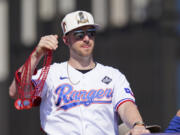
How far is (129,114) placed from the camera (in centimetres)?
449

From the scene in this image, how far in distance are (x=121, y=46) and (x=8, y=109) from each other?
638 cm

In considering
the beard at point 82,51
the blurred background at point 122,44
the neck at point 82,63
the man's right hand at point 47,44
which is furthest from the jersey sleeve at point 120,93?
the blurred background at point 122,44

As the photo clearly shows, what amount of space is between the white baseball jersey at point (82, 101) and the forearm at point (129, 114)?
0.06 meters

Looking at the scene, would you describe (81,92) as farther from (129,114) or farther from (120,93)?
(129,114)

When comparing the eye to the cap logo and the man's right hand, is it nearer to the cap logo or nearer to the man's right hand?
the cap logo

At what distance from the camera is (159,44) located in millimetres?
17188

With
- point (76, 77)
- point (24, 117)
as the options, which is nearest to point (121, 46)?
point (24, 117)

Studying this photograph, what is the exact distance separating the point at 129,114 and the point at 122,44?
46.4ft

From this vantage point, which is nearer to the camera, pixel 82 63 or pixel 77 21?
pixel 77 21

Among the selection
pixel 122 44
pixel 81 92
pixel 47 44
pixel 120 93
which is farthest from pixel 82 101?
pixel 122 44

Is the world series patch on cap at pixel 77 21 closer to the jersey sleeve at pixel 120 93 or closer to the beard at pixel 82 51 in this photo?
the beard at pixel 82 51

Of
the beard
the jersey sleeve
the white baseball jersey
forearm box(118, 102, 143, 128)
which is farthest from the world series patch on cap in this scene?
forearm box(118, 102, 143, 128)

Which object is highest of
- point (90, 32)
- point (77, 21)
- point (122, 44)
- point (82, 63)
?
point (77, 21)

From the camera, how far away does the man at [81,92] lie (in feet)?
15.3
